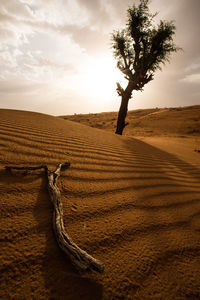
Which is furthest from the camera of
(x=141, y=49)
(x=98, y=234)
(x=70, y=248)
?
(x=141, y=49)

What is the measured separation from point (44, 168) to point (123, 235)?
41.9 inches

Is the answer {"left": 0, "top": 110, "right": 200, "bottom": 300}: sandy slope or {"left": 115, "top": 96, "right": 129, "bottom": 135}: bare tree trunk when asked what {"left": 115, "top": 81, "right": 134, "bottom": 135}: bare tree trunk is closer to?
{"left": 115, "top": 96, "right": 129, "bottom": 135}: bare tree trunk

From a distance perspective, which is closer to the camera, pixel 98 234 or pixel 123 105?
pixel 98 234

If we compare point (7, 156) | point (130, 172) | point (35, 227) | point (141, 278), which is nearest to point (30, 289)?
point (35, 227)

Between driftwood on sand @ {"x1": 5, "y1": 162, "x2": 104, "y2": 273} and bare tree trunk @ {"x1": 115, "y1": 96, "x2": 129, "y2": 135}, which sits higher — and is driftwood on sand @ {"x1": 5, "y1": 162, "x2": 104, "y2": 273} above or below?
below

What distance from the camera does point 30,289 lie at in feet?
2.28

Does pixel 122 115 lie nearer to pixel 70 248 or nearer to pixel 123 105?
pixel 123 105

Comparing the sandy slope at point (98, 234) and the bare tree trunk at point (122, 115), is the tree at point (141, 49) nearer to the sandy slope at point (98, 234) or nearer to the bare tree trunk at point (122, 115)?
the bare tree trunk at point (122, 115)

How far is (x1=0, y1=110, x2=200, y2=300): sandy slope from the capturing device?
29.9 inches

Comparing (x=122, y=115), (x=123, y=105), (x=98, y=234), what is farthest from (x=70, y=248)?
(x=123, y=105)

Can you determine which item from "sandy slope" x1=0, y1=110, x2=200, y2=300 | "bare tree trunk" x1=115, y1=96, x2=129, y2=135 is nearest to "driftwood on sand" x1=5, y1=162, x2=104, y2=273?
→ "sandy slope" x1=0, y1=110, x2=200, y2=300

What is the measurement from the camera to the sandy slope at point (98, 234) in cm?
76

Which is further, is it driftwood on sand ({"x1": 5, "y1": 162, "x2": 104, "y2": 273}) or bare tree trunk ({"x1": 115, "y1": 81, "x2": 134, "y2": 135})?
bare tree trunk ({"x1": 115, "y1": 81, "x2": 134, "y2": 135})

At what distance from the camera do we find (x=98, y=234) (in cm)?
105
